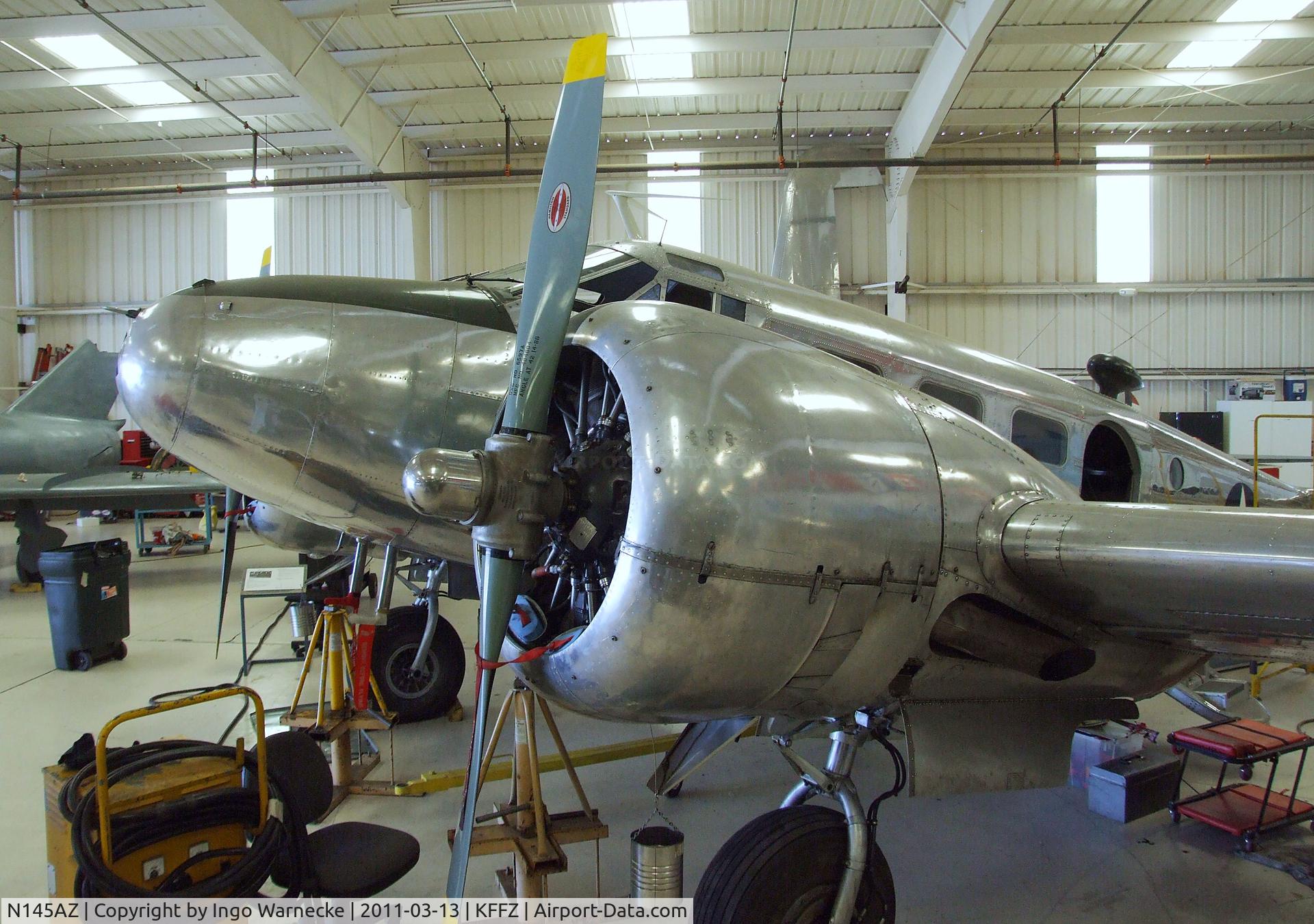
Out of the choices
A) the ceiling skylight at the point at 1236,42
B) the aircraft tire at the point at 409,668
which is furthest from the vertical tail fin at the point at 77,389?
the ceiling skylight at the point at 1236,42

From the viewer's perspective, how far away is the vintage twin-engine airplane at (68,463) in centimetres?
1084

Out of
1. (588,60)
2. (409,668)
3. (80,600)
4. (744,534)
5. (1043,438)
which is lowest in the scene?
(409,668)

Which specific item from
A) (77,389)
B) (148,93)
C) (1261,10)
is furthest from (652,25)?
(77,389)

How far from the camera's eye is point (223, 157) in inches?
773

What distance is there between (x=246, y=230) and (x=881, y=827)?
2069 cm

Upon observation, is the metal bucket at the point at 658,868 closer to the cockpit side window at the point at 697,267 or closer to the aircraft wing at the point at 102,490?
the cockpit side window at the point at 697,267

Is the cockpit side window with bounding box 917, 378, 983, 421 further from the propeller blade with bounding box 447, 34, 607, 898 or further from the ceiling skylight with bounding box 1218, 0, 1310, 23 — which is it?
the ceiling skylight with bounding box 1218, 0, 1310, 23

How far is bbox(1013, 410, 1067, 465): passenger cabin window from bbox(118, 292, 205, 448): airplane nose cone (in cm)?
465

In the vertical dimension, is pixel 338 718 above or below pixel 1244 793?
above

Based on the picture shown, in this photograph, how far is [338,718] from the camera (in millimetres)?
4852

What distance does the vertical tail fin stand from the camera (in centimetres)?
1341

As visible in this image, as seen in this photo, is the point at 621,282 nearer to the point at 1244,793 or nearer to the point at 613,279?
the point at 613,279

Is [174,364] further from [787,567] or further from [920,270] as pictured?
[920,270]

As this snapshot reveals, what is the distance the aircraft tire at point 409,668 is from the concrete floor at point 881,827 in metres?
0.18
